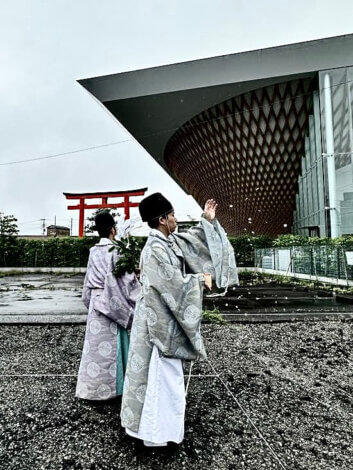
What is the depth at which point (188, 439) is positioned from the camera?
2.08 m

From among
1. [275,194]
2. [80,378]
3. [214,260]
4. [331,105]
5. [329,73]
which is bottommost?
[80,378]

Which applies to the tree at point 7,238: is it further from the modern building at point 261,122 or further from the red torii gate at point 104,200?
the modern building at point 261,122

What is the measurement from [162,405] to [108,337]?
933 millimetres

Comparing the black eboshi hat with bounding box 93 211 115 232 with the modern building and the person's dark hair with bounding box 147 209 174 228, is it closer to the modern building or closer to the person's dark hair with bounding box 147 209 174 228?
the person's dark hair with bounding box 147 209 174 228

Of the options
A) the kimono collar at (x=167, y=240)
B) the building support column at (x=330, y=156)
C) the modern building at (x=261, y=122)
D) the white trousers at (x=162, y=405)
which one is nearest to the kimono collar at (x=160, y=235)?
the kimono collar at (x=167, y=240)

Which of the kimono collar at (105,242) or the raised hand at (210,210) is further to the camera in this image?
the kimono collar at (105,242)

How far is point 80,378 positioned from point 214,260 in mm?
1483

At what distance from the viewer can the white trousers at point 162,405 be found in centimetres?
183

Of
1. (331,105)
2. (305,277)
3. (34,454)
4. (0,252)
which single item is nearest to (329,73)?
(331,105)

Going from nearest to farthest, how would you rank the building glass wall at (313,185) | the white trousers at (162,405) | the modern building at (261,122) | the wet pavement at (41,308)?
the white trousers at (162,405)
the wet pavement at (41,308)
the modern building at (261,122)
the building glass wall at (313,185)

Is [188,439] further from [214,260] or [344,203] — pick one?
[344,203]

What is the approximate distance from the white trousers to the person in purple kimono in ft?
2.39

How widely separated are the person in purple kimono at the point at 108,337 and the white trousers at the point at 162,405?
2.39 feet

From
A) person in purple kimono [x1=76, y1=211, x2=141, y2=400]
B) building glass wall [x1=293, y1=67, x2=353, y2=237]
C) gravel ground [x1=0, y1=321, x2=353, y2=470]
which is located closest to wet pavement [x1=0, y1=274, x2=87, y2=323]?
gravel ground [x1=0, y1=321, x2=353, y2=470]
